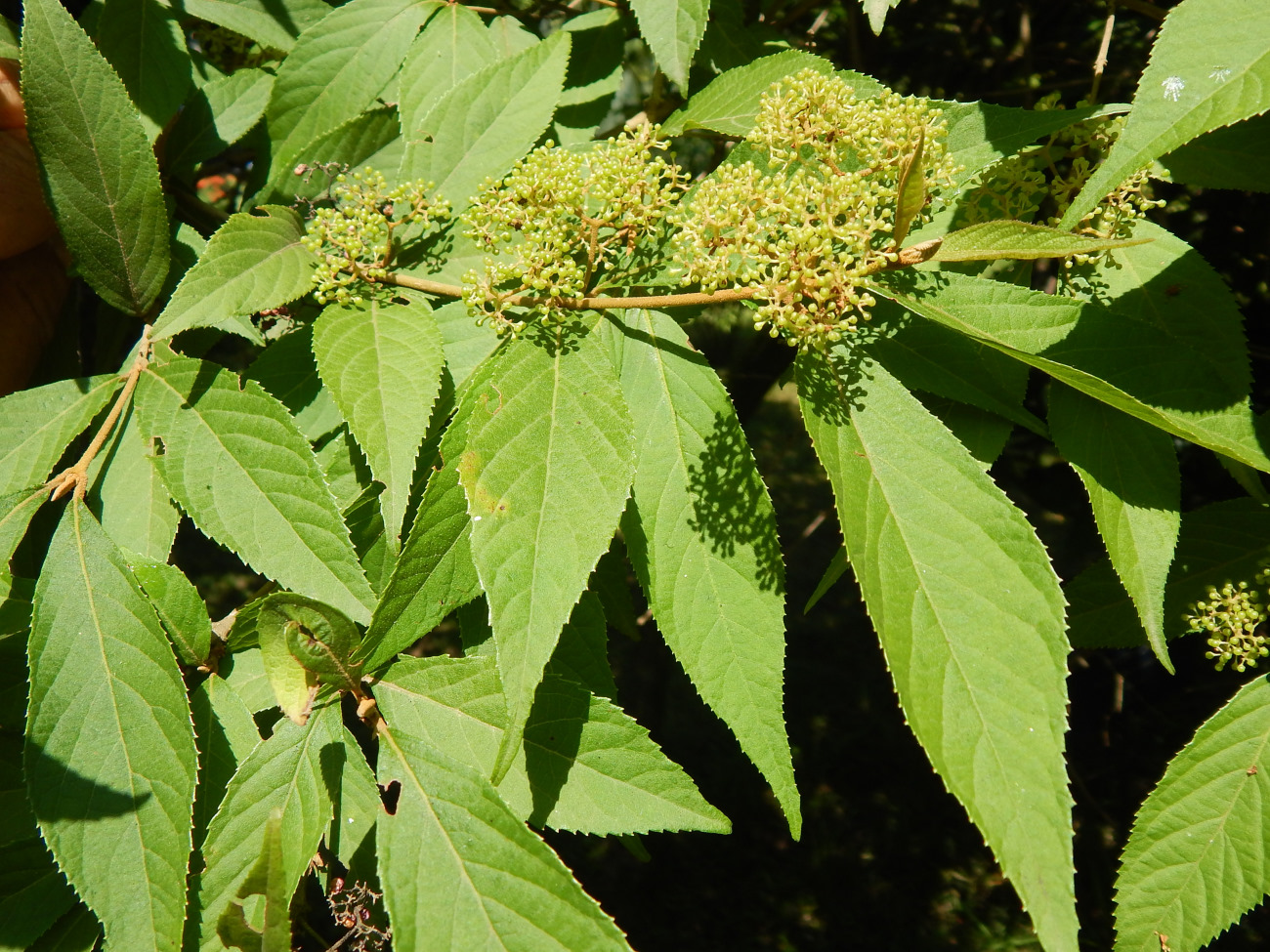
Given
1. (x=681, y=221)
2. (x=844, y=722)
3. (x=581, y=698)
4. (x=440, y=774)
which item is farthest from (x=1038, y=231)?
(x=844, y=722)

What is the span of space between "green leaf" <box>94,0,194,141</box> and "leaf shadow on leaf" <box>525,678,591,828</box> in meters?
1.63

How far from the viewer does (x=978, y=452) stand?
1.77 meters

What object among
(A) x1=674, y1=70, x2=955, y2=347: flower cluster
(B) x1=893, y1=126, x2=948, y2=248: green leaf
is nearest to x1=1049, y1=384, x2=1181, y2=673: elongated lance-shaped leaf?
(A) x1=674, y1=70, x2=955, y2=347: flower cluster

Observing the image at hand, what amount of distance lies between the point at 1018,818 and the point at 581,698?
80 centimetres

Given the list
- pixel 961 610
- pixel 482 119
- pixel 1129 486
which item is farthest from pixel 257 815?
pixel 1129 486

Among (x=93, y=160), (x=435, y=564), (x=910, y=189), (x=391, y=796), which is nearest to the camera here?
(x=910, y=189)

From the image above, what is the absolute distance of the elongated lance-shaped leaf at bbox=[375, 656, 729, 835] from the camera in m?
1.60

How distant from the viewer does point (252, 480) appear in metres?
1.63

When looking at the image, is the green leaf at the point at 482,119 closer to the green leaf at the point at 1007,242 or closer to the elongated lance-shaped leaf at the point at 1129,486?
the green leaf at the point at 1007,242

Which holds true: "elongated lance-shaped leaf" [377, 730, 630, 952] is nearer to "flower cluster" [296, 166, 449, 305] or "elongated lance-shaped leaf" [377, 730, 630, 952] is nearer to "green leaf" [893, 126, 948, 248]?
"flower cluster" [296, 166, 449, 305]

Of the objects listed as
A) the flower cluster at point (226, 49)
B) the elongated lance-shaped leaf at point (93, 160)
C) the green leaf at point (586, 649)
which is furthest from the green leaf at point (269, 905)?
the flower cluster at point (226, 49)

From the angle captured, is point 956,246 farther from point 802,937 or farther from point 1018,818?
point 802,937

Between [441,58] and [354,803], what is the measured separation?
1721 mm

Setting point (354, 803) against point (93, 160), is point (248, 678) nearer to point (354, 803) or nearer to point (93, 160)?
point (354, 803)
